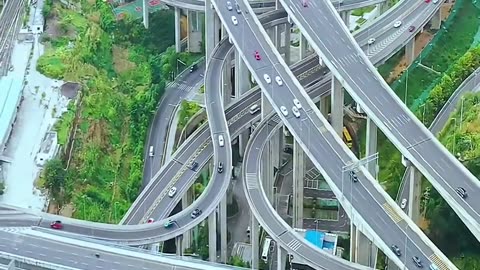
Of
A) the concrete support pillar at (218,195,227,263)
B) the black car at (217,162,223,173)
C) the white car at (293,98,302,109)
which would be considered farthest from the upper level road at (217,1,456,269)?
the concrete support pillar at (218,195,227,263)

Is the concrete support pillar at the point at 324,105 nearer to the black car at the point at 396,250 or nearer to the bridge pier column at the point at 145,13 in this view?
the black car at the point at 396,250

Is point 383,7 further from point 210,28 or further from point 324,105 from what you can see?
point 210,28

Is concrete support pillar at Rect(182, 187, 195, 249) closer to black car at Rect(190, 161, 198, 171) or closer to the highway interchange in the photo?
black car at Rect(190, 161, 198, 171)

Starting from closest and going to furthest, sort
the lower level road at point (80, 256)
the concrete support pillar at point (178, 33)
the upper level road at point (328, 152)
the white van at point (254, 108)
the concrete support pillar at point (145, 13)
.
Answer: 1. the upper level road at point (328, 152)
2. the lower level road at point (80, 256)
3. the white van at point (254, 108)
4. the concrete support pillar at point (178, 33)
5. the concrete support pillar at point (145, 13)

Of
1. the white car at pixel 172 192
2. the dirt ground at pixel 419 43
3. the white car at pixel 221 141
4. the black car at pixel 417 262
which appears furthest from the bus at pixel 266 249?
the dirt ground at pixel 419 43

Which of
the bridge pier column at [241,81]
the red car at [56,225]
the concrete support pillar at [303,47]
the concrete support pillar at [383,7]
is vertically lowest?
the red car at [56,225]

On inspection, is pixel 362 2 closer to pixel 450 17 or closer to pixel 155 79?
pixel 450 17
